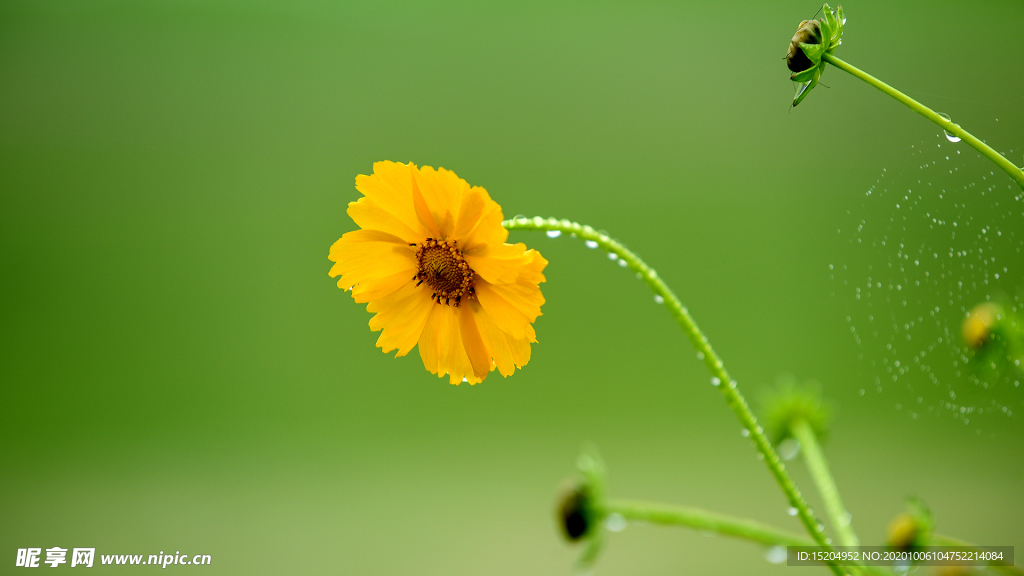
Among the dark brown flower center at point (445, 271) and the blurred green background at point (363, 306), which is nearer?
the dark brown flower center at point (445, 271)

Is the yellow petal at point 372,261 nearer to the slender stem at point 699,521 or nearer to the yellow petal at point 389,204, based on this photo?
the yellow petal at point 389,204

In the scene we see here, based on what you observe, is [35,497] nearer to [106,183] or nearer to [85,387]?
[85,387]

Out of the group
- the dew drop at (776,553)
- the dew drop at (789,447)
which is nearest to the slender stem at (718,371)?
the dew drop at (776,553)

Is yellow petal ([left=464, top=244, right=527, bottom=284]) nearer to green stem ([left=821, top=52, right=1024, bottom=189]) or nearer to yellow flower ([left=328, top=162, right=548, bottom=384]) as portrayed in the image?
yellow flower ([left=328, top=162, right=548, bottom=384])

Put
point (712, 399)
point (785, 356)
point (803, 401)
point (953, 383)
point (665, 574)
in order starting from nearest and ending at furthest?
point (803, 401) → point (953, 383) → point (665, 574) → point (785, 356) → point (712, 399)

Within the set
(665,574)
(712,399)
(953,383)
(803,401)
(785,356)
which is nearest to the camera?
(803,401)

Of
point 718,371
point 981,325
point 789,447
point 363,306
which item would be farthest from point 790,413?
point 363,306

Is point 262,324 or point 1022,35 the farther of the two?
point 262,324

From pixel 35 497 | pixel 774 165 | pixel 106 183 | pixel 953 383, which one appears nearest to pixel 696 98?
pixel 774 165
